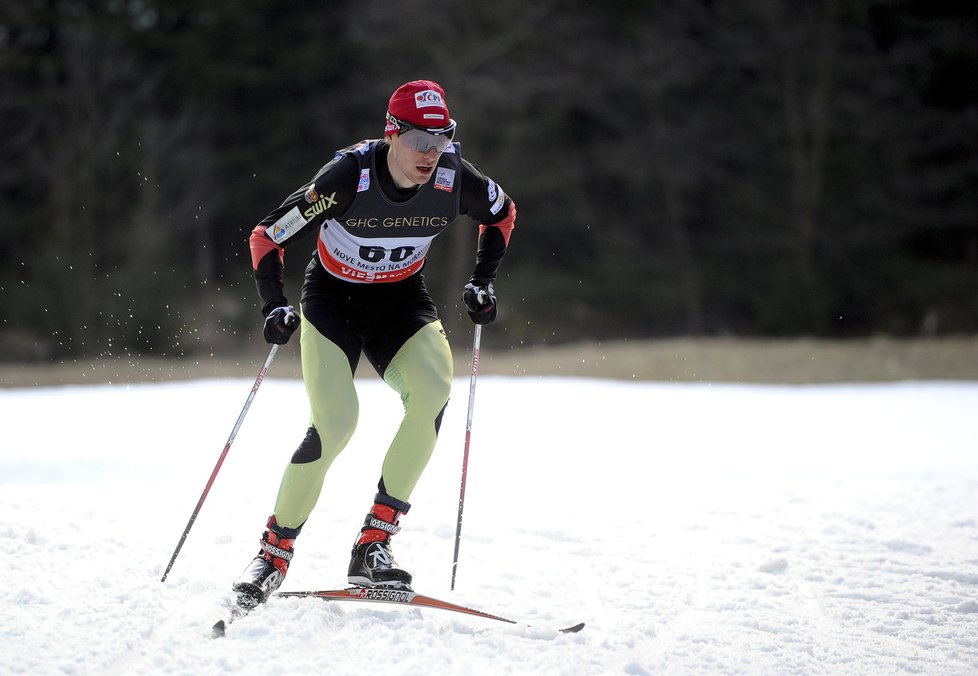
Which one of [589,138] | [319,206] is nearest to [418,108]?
[319,206]

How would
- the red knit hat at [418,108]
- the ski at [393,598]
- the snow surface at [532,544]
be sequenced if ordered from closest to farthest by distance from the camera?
1. the snow surface at [532,544]
2. the ski at [393,598]
3. the red knit hat at [418,108]

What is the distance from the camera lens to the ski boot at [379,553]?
3889 mm

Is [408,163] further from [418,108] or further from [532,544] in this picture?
[532,544]

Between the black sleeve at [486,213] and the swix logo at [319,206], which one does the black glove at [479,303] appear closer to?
the black sleeve at [486,213]

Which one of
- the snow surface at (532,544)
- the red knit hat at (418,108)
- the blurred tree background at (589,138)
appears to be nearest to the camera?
the snow surface at (532,544)

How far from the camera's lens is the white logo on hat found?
387 cm

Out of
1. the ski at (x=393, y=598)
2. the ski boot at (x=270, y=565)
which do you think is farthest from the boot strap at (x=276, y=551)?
the ski at (x=393, y=598)

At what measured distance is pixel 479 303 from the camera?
14.4 ft

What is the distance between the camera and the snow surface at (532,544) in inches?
138

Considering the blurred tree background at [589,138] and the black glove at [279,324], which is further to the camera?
the blurred tree background at [589,138]

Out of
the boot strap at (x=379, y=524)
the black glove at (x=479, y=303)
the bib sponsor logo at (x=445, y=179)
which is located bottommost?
the boot strap at (x=379, y=524)

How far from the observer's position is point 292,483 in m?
3.89

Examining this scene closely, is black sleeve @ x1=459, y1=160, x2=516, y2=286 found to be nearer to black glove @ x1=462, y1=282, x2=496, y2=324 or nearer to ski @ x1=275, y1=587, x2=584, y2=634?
black glove @ x1=462, y1=282, x2=496, y2=324

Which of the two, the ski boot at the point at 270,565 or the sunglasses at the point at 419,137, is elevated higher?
the sunglasses at the point at 419,137
